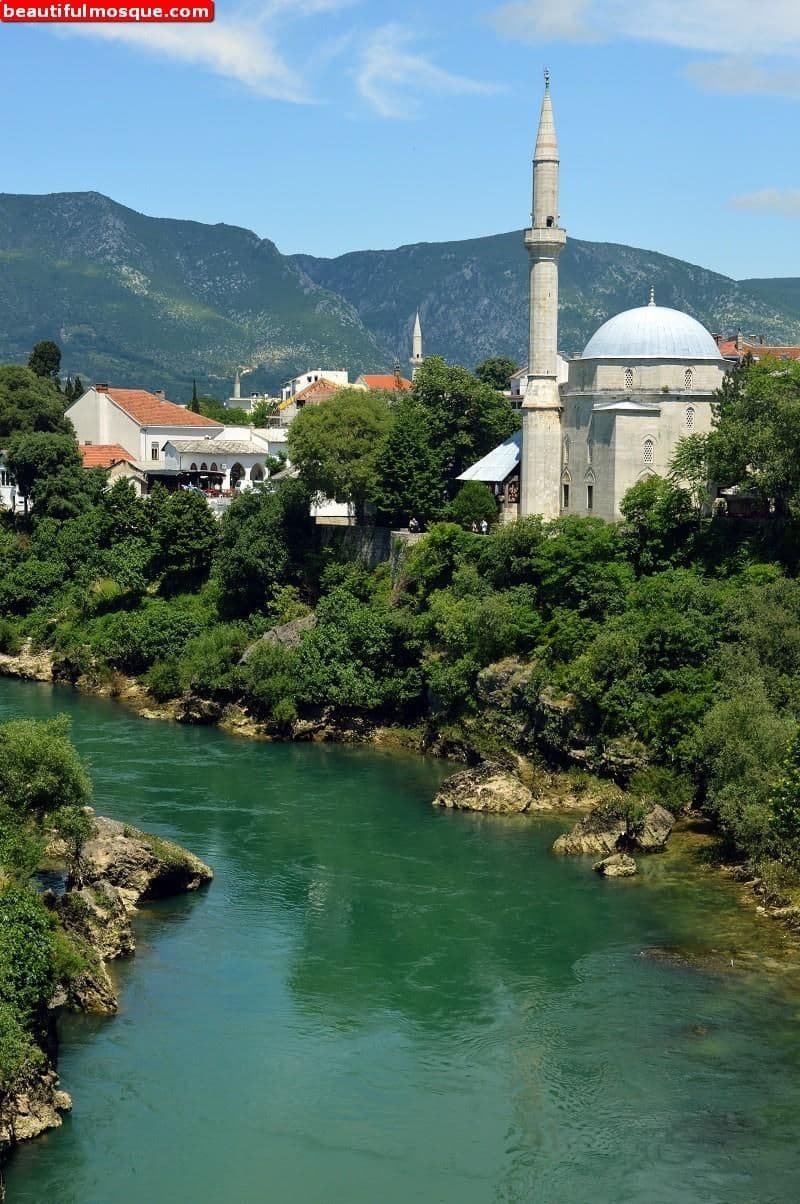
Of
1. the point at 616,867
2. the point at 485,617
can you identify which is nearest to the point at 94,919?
the point at 616,867

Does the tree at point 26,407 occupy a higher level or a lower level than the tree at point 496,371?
lower

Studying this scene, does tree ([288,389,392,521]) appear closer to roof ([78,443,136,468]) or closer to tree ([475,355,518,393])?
roof ([78,443,136,468])

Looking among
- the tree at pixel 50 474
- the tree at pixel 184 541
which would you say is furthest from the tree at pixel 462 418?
the tree at pixel 50 474

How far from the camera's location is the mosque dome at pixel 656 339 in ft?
162

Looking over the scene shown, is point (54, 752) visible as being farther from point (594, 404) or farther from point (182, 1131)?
point (594, 404)

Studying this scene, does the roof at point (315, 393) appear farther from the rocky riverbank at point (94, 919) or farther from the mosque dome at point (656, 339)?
the rocky riverbank at point (94, 919)

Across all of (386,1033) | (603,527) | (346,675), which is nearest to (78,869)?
(386,1033)

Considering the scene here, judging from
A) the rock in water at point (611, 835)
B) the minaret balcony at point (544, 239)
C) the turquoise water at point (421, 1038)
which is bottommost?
the turquoise water at point (421, 1038)

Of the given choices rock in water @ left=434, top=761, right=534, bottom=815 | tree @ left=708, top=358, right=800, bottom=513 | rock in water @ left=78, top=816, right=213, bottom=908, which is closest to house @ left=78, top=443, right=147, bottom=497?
tree @ left=708, top=358, right=800, bottom=513

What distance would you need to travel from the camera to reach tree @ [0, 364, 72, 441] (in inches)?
2844

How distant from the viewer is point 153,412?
79000 mm

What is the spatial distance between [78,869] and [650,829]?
13.1 m

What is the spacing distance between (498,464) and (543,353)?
427 centimetres

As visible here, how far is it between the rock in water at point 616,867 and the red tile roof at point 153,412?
154 ft
